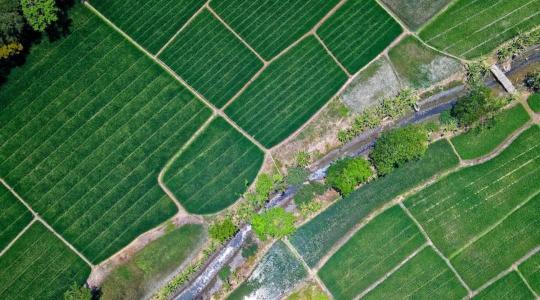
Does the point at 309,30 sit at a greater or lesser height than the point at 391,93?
greater

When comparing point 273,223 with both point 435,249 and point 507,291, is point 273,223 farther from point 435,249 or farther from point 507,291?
point 507,291

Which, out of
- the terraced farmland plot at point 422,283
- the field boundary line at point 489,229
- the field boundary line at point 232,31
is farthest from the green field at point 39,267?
the field boundary line at point 489,229

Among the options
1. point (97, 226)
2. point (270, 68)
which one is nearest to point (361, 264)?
point (270, 68)

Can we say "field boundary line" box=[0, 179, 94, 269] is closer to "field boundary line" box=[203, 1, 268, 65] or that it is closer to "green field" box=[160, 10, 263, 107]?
"green field" box=[160, 10, 263, 107]

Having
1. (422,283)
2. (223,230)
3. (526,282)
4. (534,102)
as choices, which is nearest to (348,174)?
(422,283)

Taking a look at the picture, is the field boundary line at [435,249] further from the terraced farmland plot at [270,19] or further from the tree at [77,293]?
the tree at [77,293]

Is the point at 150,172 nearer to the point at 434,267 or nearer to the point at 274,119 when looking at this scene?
the point at 274,119
